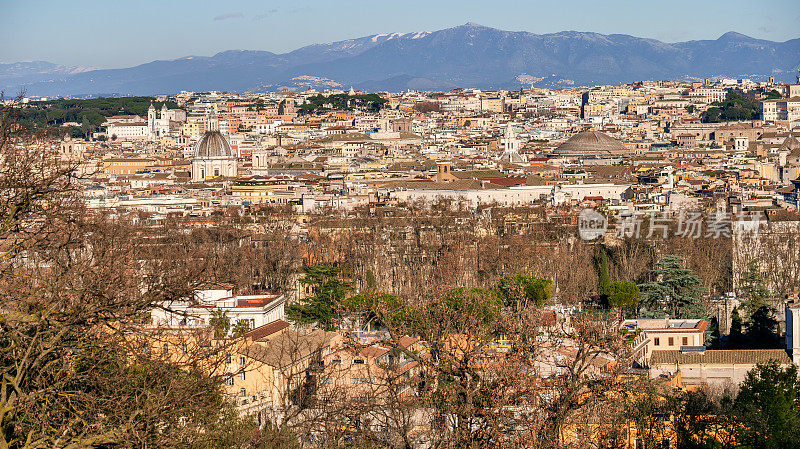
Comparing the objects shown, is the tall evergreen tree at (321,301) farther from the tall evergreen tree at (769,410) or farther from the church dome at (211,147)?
the church dome at (211,147)

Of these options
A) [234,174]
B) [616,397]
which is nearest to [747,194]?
[234,174]

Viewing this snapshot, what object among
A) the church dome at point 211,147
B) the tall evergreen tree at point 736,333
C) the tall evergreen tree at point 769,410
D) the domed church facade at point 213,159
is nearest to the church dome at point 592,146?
the domed church facade at point 213,159

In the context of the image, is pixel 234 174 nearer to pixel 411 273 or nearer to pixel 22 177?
pixel 411 273

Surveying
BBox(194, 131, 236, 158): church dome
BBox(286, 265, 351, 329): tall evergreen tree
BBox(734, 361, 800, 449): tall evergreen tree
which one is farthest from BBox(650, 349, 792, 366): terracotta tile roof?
BBox(194, 131, 236, 158): church dome

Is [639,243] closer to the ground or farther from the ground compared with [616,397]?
closer to the ground

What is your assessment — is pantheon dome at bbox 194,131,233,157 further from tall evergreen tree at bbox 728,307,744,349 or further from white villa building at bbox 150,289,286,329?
tall evergreen tree at bbox 728,307,744,349
